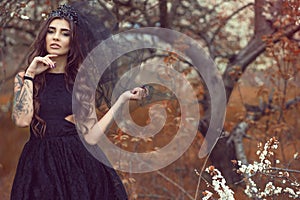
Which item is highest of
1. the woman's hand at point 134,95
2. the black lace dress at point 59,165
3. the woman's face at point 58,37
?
the woman's face at point 58,37

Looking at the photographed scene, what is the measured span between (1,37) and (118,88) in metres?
1.84

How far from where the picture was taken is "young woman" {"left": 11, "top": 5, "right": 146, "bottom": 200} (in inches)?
102

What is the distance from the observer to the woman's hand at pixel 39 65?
257cm

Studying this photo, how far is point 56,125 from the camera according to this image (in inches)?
105

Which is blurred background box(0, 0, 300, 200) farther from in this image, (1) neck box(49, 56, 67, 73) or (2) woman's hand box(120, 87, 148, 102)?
(2) woman's hand box(120, 87, 148, 102)

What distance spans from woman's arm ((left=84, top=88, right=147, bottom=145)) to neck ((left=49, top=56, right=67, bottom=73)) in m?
0.31

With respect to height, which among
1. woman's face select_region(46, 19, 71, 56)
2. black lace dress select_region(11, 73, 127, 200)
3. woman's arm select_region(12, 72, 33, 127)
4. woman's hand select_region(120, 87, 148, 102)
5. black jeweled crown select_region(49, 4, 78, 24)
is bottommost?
black lace dress select_region(11, 73, 127, 200)

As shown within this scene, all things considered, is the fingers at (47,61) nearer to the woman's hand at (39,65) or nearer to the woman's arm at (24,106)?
the woman's hand at (39,65)

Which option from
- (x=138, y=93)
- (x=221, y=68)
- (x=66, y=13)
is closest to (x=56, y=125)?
(x=138, y=93)

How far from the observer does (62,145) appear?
266cm

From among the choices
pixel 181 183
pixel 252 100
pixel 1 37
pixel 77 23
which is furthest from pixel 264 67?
pixel 77 23

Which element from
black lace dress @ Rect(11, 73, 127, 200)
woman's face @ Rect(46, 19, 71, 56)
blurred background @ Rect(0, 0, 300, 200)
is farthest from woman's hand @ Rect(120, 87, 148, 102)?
blurred background @ Rect(0, 0, 300, 200)

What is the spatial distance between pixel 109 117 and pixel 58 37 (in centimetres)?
44

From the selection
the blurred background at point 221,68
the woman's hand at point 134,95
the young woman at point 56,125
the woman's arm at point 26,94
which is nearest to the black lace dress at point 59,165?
the young woman at point 56,125
